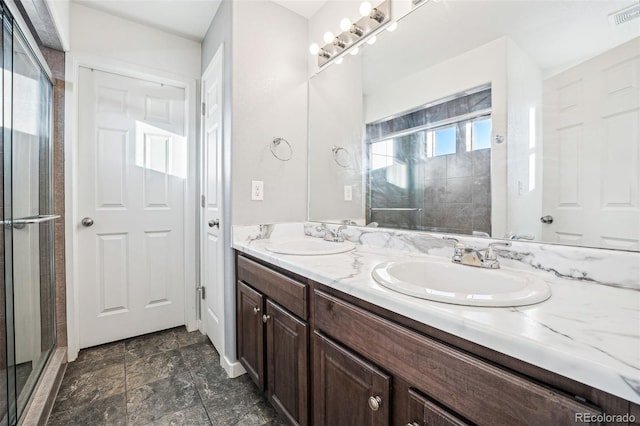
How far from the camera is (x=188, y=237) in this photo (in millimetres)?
2328

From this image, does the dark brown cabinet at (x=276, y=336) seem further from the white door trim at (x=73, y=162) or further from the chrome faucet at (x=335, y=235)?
the white door trim at (x=73, y=162)

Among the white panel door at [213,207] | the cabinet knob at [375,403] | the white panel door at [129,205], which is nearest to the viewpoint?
the cabinet knob at [375,403]

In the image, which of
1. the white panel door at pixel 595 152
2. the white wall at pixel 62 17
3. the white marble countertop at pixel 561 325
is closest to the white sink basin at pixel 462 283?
the white marble countertop at pixel 561 325

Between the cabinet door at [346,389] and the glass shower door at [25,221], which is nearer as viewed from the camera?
the cabinet door at [346,389]

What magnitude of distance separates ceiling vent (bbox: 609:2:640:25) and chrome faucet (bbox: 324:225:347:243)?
130 centimetres

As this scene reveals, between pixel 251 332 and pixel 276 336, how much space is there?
294mm

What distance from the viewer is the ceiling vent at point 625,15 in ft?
2.56

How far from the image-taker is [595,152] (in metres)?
0.84

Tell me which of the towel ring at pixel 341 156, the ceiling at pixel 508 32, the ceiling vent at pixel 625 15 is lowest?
the towel ring at pixel 341 156

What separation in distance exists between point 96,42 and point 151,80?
0.37 meters

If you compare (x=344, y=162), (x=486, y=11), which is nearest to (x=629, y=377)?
(x=486, y=11)

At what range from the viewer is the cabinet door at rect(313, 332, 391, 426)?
76 cm

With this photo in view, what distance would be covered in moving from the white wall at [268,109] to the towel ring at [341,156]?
253 mm

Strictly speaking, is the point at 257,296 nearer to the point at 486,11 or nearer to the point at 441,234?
the point at 441,234
